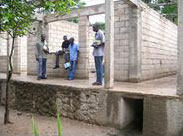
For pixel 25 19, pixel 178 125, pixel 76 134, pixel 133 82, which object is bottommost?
pixel 76 134

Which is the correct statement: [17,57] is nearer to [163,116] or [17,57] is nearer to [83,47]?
[83,47]

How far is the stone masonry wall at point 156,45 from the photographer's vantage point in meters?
7.46

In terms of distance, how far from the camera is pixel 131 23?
277 inches

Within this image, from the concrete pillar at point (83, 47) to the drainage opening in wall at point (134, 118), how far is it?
2.68 m

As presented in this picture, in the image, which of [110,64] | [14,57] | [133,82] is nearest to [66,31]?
[14,57]

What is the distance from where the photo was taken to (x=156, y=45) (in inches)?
336

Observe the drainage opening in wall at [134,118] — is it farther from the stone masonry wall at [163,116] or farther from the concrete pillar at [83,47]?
the concrete pillar at [83,47]

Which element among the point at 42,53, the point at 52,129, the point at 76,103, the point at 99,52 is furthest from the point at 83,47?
the point at 52,129

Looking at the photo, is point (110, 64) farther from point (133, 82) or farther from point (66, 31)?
point (66, 31)

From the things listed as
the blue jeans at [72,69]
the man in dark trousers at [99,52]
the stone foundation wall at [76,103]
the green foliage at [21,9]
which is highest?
the green foliage at [21,9]

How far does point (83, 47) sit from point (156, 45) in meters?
2.89

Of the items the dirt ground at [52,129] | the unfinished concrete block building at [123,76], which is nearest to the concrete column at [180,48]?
the unfinished concrete block building at [123,76]

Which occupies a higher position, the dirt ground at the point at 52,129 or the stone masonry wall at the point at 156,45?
the stone masonry wall at the point at 156,45

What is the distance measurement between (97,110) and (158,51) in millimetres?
4390
